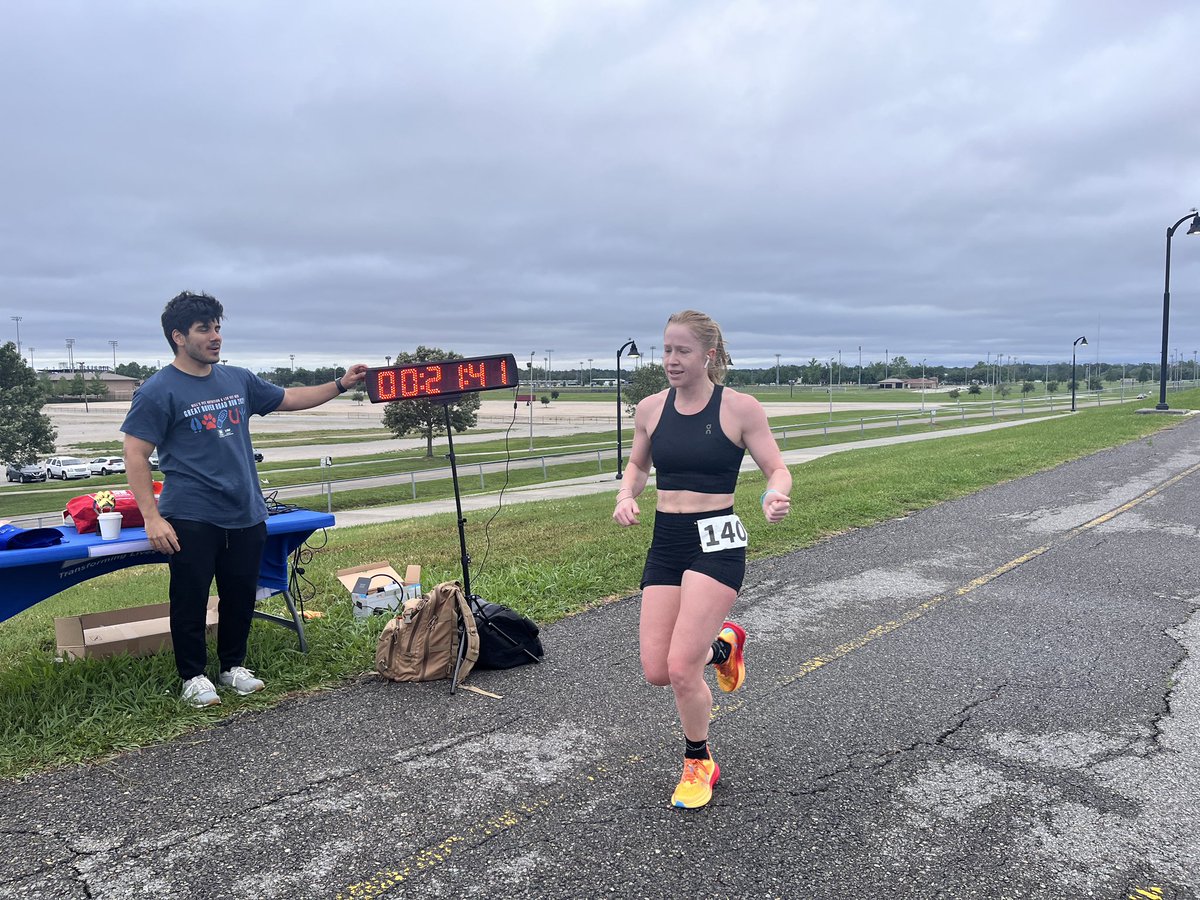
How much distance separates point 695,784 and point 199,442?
3.17 meters

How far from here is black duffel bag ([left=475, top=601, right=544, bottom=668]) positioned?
5199 millimetres

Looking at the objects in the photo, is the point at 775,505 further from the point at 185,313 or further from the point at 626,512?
the point at 185,313

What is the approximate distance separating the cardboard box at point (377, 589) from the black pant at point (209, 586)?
4.74 ft

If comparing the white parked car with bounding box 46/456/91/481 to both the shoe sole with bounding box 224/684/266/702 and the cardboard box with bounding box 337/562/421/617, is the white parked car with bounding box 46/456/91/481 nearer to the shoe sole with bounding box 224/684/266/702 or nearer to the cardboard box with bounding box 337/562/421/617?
the cardboard box with bounding box 337/562/421/617

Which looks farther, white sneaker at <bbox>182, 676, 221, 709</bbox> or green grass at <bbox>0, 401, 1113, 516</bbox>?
green grass at <bbox>0, 401, 1113, 516</bbox>

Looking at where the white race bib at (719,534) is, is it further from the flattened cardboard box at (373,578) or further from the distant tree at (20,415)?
the distant tree at (20,415)

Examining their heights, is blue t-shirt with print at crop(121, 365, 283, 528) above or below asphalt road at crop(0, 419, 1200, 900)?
above

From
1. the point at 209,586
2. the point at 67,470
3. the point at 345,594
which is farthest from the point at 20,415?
the point at 209,586

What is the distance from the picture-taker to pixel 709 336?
3.74 meters

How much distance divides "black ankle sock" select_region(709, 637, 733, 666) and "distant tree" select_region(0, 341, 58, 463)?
61.2 m

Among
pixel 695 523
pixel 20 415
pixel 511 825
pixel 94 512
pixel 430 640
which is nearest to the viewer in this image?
pixel 511 825

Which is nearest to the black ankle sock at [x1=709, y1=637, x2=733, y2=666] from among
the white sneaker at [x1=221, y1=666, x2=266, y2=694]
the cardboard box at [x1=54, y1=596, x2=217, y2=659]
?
the white sneaker at [x1=221, y1=666, x2=266, y2=694]

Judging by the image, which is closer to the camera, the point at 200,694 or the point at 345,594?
the point at 200,694

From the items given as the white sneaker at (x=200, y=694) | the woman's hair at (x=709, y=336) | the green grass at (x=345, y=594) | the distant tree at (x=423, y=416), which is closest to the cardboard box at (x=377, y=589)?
the green grass at (x=345, y=594)
